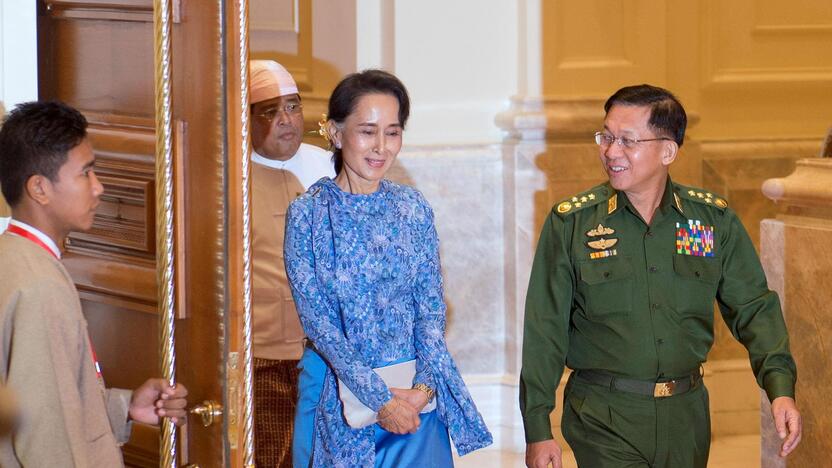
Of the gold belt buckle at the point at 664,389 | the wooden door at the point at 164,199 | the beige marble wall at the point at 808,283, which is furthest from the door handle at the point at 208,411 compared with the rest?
the beige marble wall at the point at 808,283

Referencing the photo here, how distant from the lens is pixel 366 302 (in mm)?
3381

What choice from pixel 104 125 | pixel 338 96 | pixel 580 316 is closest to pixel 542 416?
pixel 580 316

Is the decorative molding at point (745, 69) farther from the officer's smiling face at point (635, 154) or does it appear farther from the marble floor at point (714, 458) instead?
the officer's smiling face at point (635, 154)

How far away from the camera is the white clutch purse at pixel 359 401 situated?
3.36m

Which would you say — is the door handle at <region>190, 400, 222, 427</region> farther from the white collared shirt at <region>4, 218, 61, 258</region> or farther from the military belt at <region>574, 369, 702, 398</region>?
the military belt at <region>574, 369, 702, 398</region>

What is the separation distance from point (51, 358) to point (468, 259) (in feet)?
12.4

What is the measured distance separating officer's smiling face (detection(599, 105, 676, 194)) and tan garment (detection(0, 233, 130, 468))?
1.69 metres

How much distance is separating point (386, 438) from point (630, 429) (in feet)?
2.25

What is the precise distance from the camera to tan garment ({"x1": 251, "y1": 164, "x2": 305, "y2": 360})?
4434mm

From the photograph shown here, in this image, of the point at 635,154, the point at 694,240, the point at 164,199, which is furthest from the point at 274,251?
the point at 164,199

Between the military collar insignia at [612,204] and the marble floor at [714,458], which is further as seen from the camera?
the marble floor at [714,458]

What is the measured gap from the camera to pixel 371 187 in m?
3.51

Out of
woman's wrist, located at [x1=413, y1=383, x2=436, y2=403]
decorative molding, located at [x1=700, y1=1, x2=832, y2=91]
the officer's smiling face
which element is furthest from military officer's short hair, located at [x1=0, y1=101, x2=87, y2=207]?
decorative molding, located at [x1=700, y1=1, x2=832, y2=91]

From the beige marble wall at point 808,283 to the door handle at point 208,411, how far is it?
2.24 m
